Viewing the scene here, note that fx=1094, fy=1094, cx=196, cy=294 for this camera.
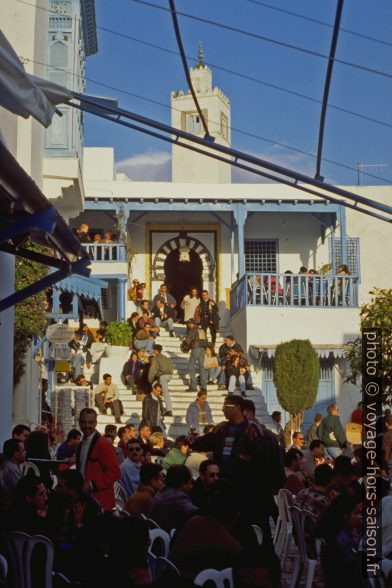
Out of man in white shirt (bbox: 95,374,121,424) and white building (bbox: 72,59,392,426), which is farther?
white building (bbox: 72,59,392,426)

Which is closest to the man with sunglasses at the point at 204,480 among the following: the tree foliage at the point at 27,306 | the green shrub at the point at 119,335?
the tree foliage at the point at 27,306

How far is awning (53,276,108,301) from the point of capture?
75.9 ft

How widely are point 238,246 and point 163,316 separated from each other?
3.78 m

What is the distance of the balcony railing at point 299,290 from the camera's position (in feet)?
95.0

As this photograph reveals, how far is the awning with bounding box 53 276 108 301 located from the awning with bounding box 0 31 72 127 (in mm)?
14381

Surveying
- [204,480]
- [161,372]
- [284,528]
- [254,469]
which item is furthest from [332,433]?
[204,480]

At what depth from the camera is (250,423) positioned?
9.74 meters

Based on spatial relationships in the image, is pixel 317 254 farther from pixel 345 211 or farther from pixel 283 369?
pixel 283 369

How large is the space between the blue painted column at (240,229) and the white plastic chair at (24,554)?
82.3ft

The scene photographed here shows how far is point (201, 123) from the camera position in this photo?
43.3 m

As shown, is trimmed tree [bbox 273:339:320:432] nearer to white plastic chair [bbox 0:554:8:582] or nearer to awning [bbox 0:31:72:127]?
awning [bbox 0:31:72:127]

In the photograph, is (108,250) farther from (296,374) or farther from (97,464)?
(97,464)

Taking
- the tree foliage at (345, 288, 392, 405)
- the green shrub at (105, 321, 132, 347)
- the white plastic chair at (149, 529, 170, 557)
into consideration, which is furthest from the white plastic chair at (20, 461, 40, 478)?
the green shrub at (105, 321, 132, 347)

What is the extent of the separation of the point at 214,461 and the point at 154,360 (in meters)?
14.8
